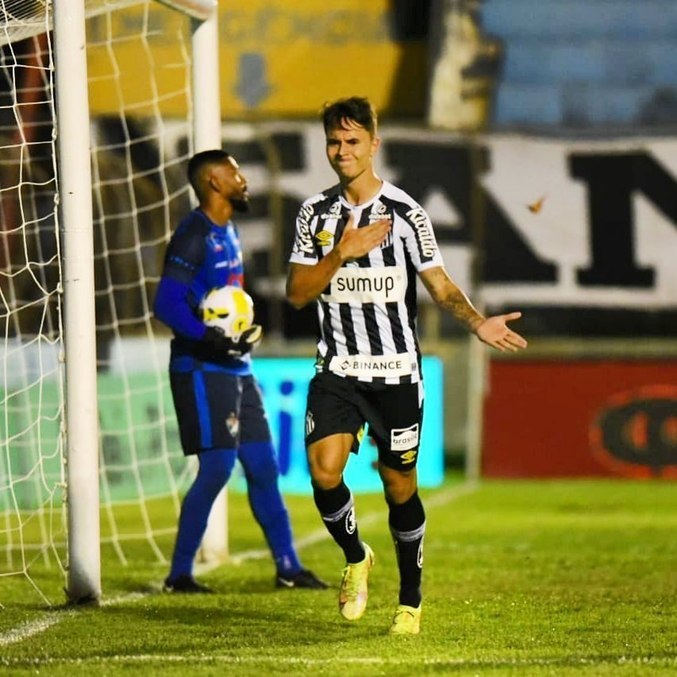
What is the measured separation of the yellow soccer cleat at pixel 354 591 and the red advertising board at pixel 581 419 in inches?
332

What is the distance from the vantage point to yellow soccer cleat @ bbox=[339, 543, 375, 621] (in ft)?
19.7

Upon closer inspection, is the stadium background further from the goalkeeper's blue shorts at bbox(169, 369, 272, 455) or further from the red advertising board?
the goalkeeper's blue shorts at bbox(169, 369, 272, 455)

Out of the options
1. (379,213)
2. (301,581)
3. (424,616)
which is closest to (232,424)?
(301,581)

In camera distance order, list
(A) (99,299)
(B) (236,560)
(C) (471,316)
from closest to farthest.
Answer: (C) (471,316) < (B) (236,560) < (A) (99,299)

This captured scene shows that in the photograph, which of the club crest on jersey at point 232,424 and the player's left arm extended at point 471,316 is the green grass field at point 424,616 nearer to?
the club crest on jersey at point 232,424

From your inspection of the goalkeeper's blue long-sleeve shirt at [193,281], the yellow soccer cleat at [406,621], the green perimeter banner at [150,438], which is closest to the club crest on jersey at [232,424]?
the goalkeeper's blue long-sleeve shirt at [193,281]

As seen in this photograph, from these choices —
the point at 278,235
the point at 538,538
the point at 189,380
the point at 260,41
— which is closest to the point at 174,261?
the point at 189,380

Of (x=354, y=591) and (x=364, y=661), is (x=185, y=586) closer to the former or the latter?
(x=354, y=591)

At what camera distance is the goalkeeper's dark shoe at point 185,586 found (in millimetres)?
7402

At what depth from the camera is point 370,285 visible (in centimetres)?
599

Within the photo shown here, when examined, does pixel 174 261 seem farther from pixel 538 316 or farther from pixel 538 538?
pixel 538 316

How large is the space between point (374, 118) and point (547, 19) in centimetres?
1112

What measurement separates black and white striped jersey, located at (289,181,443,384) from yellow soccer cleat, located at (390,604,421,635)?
2.58 feet

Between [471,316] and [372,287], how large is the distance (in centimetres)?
40
